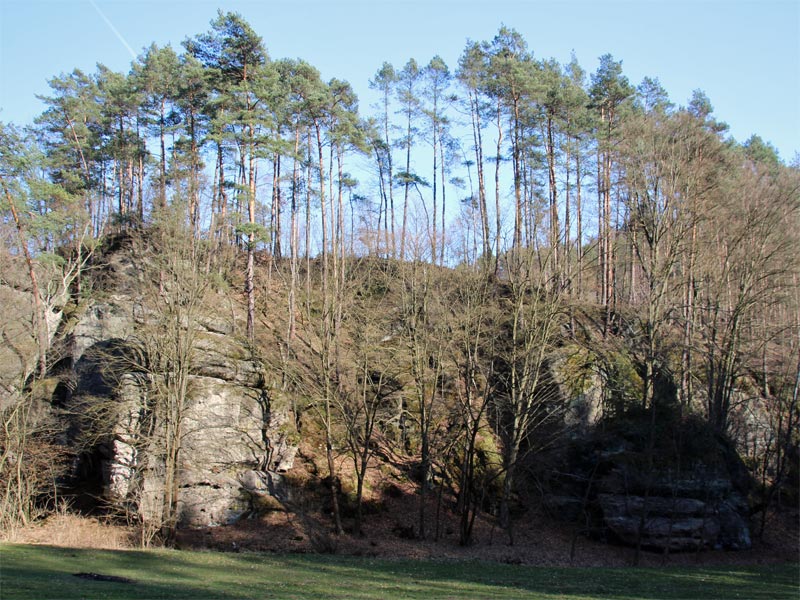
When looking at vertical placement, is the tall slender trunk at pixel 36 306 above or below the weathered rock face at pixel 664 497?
above

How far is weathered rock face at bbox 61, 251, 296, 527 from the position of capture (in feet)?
70.7

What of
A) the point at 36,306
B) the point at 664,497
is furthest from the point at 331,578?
the point at 36,306

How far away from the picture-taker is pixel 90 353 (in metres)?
24.2

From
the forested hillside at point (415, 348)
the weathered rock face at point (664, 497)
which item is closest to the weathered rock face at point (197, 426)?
the forested hillside at point (415, 348)

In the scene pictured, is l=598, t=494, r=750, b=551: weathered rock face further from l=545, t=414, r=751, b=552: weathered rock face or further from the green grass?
the green grass

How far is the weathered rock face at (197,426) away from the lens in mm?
21547

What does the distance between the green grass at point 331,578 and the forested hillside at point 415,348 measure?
3303 millimetres

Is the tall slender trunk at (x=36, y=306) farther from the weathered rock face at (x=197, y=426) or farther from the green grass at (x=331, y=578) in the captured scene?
the green grass at (x=331, y=578)

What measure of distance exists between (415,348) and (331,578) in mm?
11160

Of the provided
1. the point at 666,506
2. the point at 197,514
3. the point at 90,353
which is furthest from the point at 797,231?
the point at 90,353

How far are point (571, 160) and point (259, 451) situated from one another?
70.4ft

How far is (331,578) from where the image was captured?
584 inches

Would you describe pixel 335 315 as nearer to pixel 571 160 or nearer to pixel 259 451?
pixel 259 451

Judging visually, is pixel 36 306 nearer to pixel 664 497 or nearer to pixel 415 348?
pixel 415 348
